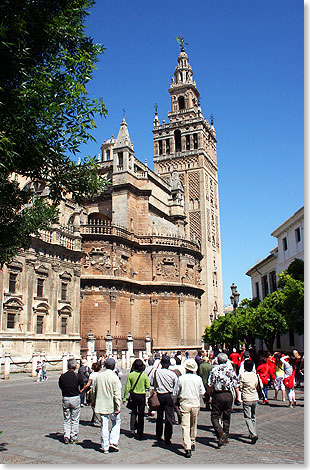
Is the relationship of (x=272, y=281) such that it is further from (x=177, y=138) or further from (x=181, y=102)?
(x=181, y=102)

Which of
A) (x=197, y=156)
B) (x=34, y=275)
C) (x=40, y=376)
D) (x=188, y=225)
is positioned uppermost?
(x=197, y=156)

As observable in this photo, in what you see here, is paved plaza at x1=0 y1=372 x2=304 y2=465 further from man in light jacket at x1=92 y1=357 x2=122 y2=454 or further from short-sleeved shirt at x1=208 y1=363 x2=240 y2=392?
short-sleeved shirt at x1=208 y1=363 x2=240 y2=392

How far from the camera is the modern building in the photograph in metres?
31.3

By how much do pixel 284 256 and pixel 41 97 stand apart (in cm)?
2992

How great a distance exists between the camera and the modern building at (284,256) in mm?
31312

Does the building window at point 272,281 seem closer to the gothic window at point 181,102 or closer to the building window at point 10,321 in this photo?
the building window at point 10,321

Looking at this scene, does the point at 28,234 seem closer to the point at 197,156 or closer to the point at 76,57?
the point at 76,57

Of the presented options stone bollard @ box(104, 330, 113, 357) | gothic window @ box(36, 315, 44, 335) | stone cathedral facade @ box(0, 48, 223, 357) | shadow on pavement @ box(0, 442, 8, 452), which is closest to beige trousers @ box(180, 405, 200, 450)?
shadow on pavement @ box(0, 442, 8, 452)

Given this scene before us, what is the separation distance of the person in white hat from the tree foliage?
4203mm

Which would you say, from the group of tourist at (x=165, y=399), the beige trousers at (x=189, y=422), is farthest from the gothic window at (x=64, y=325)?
the beige trousers at (x=189, y=422)

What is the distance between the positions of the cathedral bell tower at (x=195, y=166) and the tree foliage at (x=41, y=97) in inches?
1868

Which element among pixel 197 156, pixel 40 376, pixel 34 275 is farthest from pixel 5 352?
pixel 197 156

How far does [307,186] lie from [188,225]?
173 feet

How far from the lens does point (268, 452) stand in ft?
25.4
